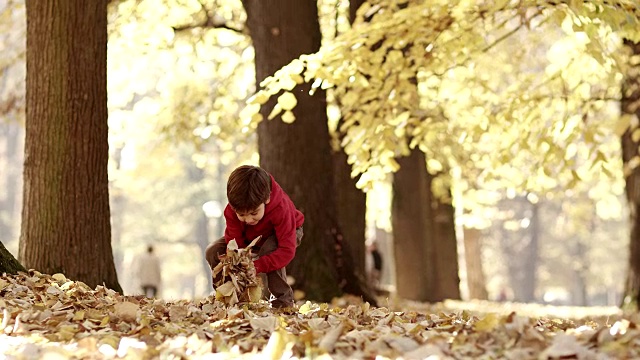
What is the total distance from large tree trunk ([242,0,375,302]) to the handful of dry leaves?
384 cm

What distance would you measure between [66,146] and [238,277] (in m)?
2.34

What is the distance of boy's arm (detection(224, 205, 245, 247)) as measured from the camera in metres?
6.76

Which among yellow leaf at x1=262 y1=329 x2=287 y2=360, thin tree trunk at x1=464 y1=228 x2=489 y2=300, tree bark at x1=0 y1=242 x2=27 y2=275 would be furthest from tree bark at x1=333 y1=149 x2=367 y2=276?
thin tree trunk at x1=464 y1=228 x2=489 y2=300

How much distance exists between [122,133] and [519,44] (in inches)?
319

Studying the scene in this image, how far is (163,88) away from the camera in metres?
18.8

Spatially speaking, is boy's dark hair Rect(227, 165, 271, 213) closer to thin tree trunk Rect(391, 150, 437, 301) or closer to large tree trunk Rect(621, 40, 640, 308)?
large tree trunk Rect(621, 40, 640, 308)

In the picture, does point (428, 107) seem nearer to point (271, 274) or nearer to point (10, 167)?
point (271, 274)

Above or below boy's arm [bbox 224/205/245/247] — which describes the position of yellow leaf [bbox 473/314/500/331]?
below

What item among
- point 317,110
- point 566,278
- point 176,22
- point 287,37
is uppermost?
point 176,22

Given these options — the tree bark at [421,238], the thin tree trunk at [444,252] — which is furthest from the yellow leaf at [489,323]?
the thin tree trunk at [444,252]

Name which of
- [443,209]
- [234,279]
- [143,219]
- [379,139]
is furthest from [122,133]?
[143,219]

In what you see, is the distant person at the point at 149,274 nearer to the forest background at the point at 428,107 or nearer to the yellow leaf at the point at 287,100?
the forest background at the point at 428,107

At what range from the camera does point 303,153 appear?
1036 cm

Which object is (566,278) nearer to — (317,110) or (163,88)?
(163,88)
